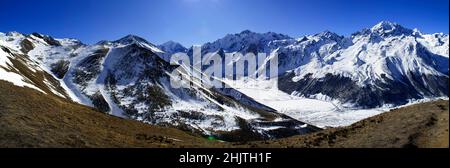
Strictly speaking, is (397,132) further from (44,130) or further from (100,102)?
(100,102)

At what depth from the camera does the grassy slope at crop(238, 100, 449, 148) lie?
31.3 m

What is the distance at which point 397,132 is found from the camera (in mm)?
34688

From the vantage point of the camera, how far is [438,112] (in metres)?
37.8

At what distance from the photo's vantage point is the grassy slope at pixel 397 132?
103 ft

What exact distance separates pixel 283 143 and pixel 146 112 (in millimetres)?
148539
